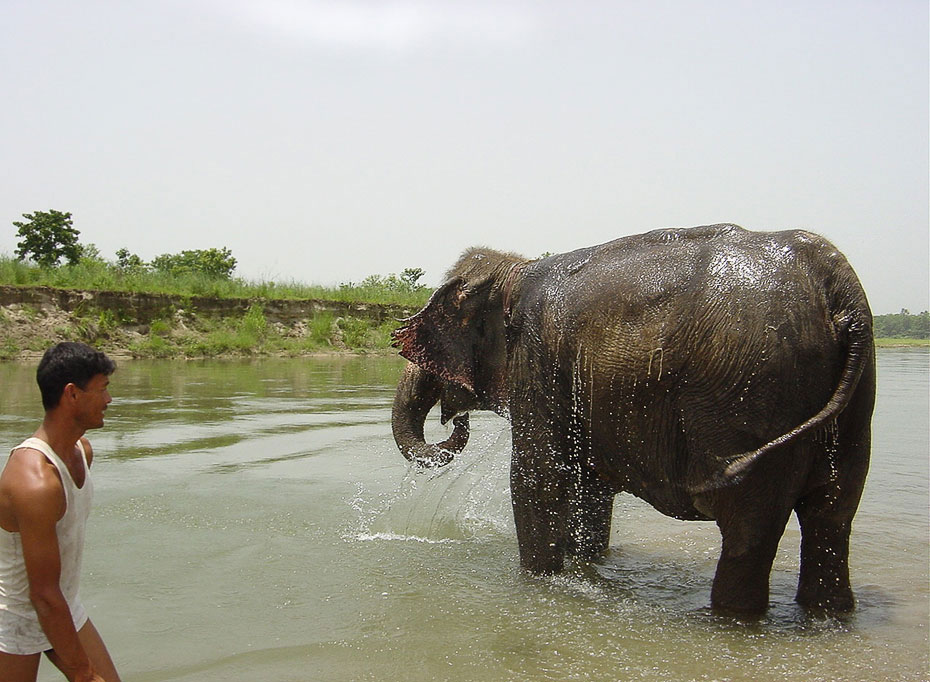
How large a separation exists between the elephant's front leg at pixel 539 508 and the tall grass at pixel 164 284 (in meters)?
22.7

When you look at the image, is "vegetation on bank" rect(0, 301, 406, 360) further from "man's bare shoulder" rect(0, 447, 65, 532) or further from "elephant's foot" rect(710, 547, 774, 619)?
"man's bare shoulder" rect(0, 447, 65, 532)

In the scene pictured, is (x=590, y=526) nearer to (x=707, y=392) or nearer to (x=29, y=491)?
(x=707, y=392)

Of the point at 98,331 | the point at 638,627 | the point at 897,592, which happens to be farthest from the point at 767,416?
the point at 98,331

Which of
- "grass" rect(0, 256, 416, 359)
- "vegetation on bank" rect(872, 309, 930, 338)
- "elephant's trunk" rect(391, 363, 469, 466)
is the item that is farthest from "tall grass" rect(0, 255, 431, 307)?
"vegetation on bank" rect(872, 309, 930, 338)

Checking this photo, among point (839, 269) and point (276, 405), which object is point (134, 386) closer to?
point (276, 405)

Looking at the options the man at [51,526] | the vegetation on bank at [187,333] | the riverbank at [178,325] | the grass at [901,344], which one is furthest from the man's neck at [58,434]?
the grass at [901,344]

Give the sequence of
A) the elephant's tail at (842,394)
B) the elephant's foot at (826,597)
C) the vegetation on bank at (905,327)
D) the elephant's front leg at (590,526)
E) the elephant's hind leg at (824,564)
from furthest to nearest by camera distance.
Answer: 1. the vegetation on bank at (905,327)
2. the elephant's front leg at (590,526)
3. the elephant's foot at (826,597)
4. the elephant's hind leg at (824,564)
5. the elephant's tail at (842,394)

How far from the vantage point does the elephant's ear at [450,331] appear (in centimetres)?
609

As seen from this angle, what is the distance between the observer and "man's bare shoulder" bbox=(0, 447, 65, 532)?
115 inches

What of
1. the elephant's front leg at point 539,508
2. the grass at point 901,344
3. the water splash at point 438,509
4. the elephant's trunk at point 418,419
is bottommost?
the grass at point 901,344

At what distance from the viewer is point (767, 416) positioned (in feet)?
14.4

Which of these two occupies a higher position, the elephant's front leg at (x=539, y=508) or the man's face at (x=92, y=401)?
the man's face at (x=92, y=401)

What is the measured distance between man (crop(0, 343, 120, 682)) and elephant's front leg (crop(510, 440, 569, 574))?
285 cm

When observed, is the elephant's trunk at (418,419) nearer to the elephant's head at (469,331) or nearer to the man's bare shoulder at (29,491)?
the elephant's head at (469,331)
